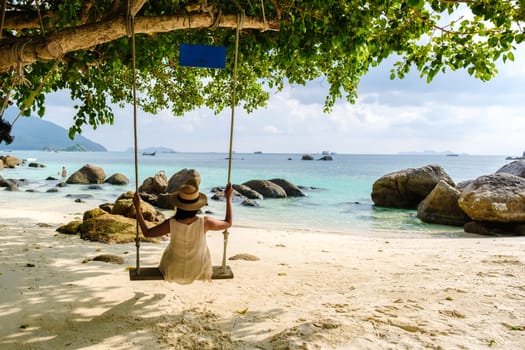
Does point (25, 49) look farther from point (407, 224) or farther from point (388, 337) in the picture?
point (407, 224)

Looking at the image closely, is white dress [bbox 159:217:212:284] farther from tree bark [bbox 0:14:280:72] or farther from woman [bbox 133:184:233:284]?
tree bark [bbox 0:14:280:72]

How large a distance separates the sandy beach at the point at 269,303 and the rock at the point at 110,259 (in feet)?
0.69

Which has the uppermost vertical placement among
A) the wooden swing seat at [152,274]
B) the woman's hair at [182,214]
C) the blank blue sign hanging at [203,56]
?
the blank blue sign hanging at [203,56]

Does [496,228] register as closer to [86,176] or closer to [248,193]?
[248,193]

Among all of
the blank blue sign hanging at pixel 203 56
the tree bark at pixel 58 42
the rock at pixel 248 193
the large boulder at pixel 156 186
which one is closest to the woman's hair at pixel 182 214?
the blank blue sign hanging at pixel 203 56

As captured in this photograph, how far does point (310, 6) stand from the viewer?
5910 millimetres

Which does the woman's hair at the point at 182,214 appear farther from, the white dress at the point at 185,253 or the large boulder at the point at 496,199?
the large boulder at the point at 496,199

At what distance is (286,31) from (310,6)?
0.48 meters

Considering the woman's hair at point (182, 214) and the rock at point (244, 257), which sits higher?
the woman's hair at point (182, 214)

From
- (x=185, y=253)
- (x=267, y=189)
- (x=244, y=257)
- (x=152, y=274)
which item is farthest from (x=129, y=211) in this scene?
(x=267, y=189)

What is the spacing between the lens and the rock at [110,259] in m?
6.75

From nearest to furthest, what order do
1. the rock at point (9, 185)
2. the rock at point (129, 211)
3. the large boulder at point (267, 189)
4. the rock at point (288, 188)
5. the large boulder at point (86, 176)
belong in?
the rock at point (129, 211), the rock at point (9, 185), the large boulder at point (267, 189), the rock at point (288, 188), the large boulder at point (86, 176)

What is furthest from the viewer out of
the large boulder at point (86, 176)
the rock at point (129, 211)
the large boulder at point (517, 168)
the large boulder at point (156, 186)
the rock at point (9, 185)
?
the large boulder at point (86, 176)

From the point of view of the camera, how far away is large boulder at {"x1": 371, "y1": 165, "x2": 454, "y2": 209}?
2042cm
